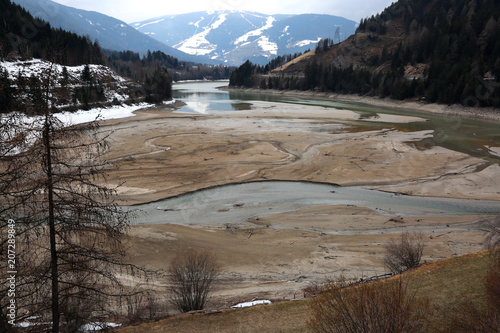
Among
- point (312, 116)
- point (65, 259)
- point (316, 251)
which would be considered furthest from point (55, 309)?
point (312, 116)

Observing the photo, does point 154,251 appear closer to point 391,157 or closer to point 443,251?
point 443,251

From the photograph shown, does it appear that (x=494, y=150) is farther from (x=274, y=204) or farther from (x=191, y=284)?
(x=191, y=284)

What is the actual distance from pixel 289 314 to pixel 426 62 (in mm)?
142410

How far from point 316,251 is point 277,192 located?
1125 centimetres

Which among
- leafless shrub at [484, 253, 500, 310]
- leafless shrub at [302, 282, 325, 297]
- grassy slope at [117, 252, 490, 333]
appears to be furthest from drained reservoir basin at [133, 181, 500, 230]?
leafless shrub at [484, 253, 500, 310]

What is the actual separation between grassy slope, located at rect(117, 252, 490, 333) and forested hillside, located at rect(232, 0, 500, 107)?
74496 millimetres

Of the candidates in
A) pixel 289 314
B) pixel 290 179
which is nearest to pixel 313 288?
pixel 289 314

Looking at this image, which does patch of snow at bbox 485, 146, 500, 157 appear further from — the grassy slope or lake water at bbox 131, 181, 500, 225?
the grassy slope

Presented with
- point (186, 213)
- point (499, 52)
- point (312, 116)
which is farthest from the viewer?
point (499, 52)

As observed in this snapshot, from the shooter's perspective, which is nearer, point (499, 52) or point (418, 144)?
point (418, 144)

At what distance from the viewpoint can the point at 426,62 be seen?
5054 inches

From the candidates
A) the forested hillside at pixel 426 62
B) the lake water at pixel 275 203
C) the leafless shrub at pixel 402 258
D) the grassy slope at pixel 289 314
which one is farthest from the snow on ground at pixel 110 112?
the forested hillside at pixel 426 62

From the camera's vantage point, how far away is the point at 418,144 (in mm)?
45750

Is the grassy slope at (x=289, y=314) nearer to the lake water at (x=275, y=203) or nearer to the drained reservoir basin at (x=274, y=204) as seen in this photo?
the drained reservoir basin at (x=274, y=204)
